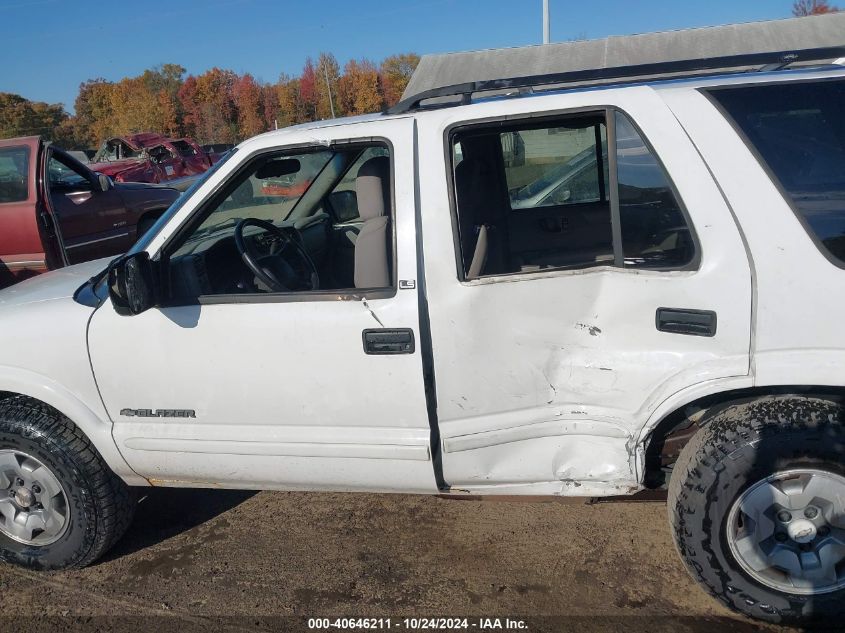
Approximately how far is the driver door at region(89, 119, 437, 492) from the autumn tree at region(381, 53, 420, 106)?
63.8 meters

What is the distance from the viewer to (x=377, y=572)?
3.08 metres

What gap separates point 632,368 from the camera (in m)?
2.49

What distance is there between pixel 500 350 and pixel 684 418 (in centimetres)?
74

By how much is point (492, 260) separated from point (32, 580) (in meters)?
2.56

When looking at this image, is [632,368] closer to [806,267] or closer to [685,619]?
[806,267]

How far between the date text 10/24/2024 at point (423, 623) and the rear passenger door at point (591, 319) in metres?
0.53

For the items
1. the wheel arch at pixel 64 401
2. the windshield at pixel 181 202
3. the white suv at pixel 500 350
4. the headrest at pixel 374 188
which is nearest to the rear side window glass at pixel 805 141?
the white suv at pixel 500 350

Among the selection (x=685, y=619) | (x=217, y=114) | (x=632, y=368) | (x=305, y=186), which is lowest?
(x=685, y=619)

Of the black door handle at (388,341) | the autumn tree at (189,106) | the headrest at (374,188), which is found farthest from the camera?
the autumn tree at (189,106)

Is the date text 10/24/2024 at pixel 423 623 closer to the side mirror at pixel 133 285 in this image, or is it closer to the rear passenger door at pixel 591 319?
the rear passenger door at pixel 591 319

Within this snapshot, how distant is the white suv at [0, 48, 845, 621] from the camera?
7.79ft

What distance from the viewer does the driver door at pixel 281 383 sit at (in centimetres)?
266

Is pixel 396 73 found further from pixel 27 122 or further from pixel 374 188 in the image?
pixel 374 188

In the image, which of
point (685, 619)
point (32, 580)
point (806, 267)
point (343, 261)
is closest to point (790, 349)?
point (806, 267)
